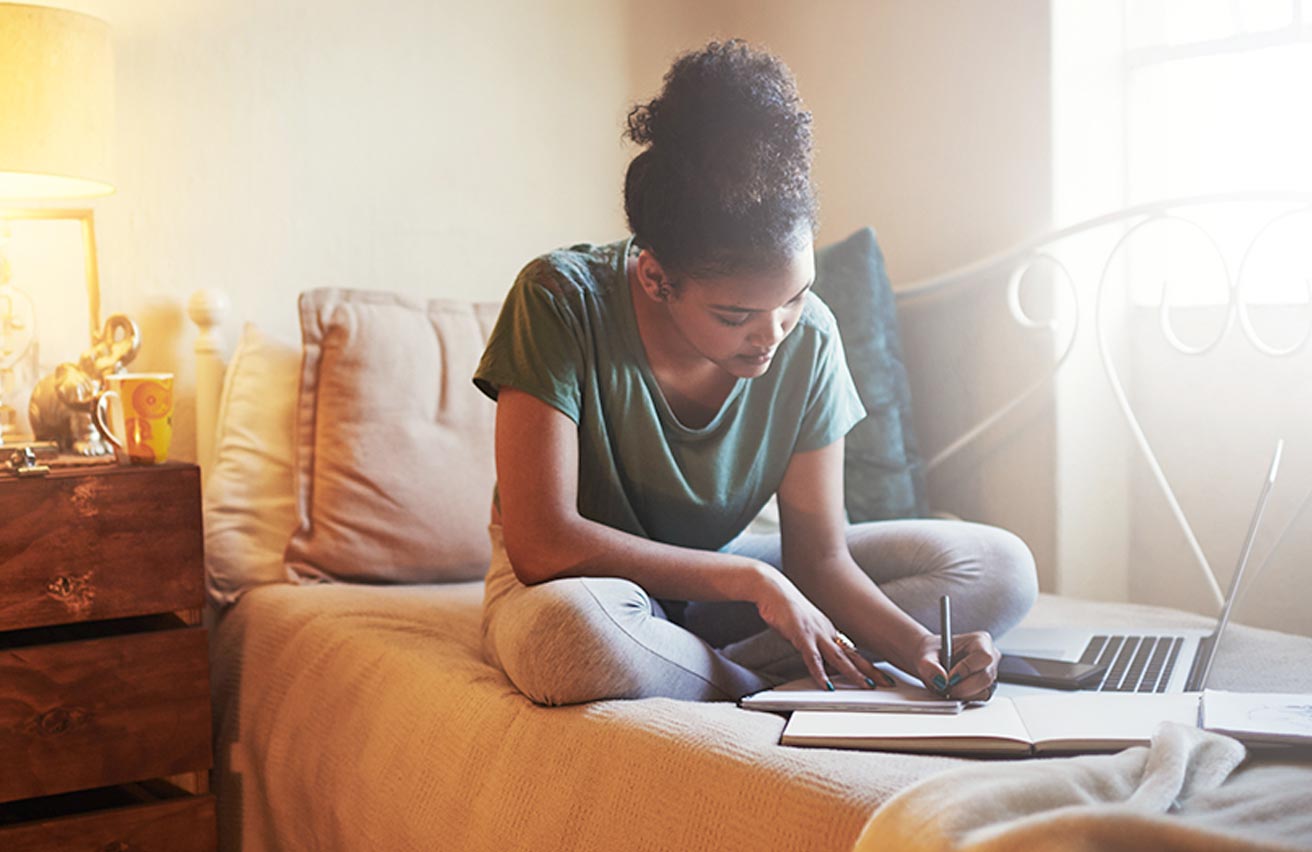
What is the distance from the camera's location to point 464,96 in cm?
232

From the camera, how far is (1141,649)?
1460mm

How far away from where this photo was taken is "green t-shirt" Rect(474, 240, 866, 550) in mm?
1354

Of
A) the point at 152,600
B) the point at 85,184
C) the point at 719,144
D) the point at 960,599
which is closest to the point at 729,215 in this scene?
the point at 719,144

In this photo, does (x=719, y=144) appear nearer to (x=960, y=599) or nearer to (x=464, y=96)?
(x=960, y=599)

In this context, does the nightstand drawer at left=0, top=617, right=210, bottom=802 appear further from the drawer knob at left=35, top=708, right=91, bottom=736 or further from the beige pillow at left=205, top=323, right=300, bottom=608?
the beige pillow at left=205, top=323, right=300, bottom=608

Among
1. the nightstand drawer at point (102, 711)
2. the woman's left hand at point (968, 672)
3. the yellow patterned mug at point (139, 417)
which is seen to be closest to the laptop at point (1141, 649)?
the woman's left hand at point (968, 672)

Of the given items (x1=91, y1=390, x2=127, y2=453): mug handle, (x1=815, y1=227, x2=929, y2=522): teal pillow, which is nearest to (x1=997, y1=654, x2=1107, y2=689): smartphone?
(x1=815, y1=227, x2=929, y2=522): teal pillow

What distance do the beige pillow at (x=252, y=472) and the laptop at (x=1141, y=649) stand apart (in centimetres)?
102

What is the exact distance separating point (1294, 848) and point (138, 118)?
1.87 m

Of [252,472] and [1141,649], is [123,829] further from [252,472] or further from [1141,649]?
[1141,649]

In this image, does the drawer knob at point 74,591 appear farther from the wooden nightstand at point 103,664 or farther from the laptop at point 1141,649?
the laptop at point 1141,649

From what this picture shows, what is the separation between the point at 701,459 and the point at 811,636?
292 millimetres

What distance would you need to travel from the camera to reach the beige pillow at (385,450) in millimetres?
1852

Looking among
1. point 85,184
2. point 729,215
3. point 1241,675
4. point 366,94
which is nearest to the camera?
point 729,215
